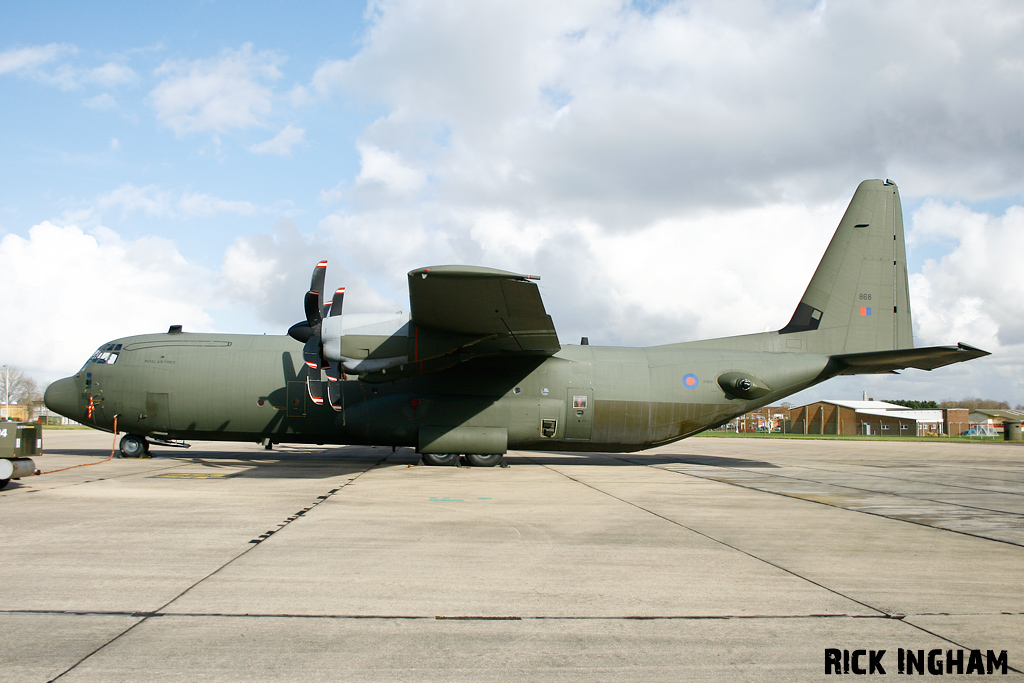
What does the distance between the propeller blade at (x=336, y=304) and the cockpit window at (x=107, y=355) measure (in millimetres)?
6981

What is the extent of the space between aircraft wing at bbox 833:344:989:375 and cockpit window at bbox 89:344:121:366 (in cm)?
2060

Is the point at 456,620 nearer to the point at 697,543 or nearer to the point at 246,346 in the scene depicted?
the point at 697,543

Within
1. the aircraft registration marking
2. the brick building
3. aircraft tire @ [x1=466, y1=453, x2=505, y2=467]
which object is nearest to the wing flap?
aircraft tire @ [x1=466, y1=453, x2=505, y2=467]

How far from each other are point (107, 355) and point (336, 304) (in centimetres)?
747

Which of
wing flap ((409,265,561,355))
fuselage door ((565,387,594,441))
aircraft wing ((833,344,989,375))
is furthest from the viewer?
fuselage door ((565,387,594,441))

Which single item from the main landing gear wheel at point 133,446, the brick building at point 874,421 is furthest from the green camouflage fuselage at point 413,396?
the brick building at point 874,421

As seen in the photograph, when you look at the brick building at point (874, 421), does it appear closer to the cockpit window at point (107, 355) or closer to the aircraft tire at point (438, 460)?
the aircraft tire at point (438, 460)

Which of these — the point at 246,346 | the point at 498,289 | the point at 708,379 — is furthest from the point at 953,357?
the point at 246,346

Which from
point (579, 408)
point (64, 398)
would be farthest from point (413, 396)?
point (64, 398)

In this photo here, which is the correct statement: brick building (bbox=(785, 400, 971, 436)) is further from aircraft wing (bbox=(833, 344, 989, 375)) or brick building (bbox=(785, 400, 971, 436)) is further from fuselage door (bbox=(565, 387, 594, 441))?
fuselage door (bbox=(565, 387, 594, 441))

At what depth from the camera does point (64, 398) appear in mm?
17250

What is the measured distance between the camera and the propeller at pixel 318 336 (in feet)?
48.4

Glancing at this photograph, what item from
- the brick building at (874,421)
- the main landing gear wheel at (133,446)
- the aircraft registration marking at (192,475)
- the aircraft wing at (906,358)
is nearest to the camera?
the aircraft registration marking at (192,475)

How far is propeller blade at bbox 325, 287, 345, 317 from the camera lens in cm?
1518
